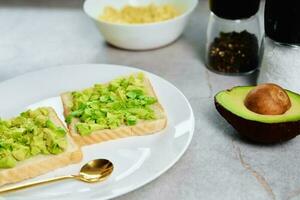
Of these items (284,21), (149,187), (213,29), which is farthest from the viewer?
(213,29)

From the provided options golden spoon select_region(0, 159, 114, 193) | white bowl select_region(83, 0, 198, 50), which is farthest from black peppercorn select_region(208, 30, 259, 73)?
golden spoon select_region(0, 159, 114, 193)

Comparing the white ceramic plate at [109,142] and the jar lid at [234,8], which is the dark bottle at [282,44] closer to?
the jar lid at [234,8]

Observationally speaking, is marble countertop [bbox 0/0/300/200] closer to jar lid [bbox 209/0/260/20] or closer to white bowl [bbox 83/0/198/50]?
white bowl [bbox 83/0/198/50]

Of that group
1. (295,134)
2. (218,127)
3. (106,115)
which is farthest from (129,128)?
(295,134)

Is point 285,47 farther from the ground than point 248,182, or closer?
farther from the ground

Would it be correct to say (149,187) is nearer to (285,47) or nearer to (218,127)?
(218,127)

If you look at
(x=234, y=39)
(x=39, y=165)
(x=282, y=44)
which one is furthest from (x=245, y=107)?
(x=39, y=165)

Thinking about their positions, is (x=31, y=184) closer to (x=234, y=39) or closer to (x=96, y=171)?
(x=96, y=171)
